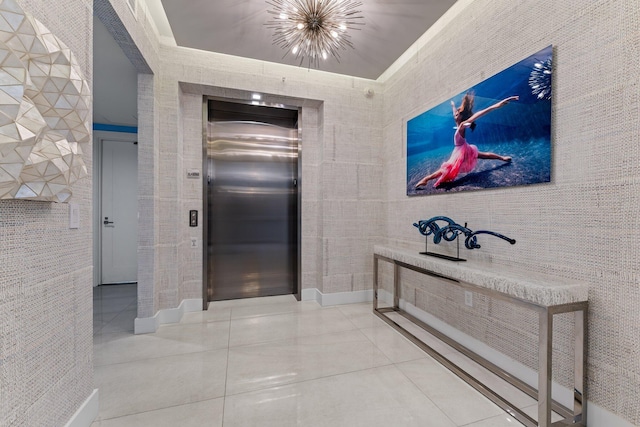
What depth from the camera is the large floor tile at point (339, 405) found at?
4.98 ft

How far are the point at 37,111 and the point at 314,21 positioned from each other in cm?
191

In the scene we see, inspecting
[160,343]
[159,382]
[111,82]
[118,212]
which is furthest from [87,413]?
[118,212]

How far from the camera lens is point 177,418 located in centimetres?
154

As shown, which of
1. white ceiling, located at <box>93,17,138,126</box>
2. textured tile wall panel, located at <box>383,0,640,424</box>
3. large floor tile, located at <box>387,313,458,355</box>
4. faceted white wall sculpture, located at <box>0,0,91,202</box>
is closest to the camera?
faceted white wall sculpture, located at <box>0,0,91,202</box>

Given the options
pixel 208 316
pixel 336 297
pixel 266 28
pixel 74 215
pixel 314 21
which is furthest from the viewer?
pixel 336 297

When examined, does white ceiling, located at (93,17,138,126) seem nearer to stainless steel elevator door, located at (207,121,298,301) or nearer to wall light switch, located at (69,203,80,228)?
stainless steel elevator door, located at (207,121,298,301)

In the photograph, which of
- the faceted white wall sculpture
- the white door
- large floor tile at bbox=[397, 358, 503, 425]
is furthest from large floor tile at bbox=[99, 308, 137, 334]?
large floor tile at bbox=[397, 358, 503, 425]

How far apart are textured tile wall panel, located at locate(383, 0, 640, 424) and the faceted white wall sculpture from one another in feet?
8.26

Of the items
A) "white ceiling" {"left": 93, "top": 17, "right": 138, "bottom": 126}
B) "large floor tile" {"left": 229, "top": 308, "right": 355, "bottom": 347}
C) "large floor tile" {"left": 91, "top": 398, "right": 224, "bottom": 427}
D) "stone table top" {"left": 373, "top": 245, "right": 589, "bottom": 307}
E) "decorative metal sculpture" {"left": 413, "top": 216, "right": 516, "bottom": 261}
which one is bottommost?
"large floor tile" {"left": 91, "top": 398, "right": 224, "bottom": 427}

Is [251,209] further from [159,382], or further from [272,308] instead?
[159,382]

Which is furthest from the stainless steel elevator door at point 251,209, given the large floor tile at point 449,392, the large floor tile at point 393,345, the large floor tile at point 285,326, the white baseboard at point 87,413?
the large floor tile at point 449,392

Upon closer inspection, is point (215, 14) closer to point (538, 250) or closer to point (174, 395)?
point (174, 395)

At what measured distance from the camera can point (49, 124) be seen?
106cm

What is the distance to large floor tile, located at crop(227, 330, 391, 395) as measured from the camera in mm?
1907
